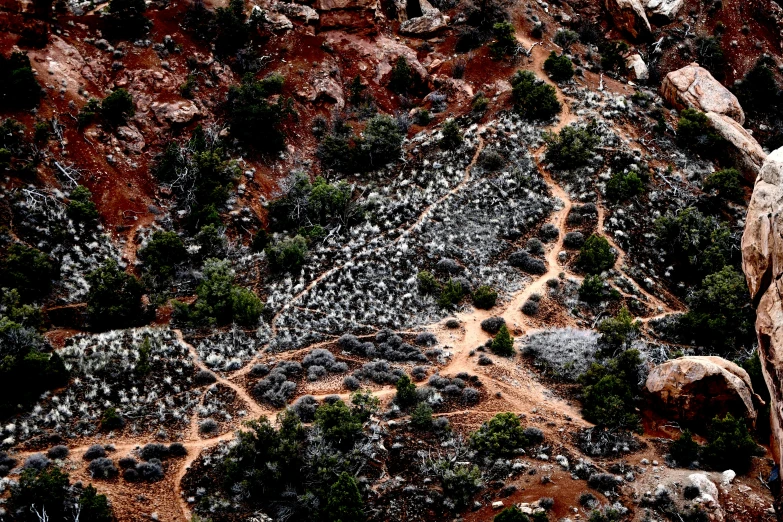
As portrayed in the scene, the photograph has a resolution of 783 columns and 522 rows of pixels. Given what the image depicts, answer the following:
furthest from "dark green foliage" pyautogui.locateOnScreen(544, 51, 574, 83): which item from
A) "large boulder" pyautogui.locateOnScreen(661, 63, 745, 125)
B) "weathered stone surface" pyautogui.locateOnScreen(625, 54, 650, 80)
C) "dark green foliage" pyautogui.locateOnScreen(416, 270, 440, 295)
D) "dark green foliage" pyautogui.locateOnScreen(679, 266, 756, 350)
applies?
"dark green foliage" pyautogui.locateOnScreen(416, 270, 440, 295)

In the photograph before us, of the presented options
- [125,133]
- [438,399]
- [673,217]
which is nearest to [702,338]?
[673,217]

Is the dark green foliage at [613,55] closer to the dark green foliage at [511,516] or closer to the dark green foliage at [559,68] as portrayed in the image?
the dark green foliage at [559,68]

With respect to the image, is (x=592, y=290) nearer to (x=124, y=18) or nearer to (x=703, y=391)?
(x=703, y=391)

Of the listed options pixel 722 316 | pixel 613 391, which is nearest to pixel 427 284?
pixel 613 391

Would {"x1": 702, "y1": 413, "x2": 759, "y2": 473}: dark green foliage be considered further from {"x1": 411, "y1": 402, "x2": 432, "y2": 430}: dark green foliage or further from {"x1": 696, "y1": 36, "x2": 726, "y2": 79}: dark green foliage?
{"x1": 696, "y1": 36, "x2": 726, "y2": 79}: dark green foliage

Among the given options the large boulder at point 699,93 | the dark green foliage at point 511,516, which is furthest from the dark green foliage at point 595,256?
the dark green foliage at point 511,516

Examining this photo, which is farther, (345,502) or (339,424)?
(339,424)
